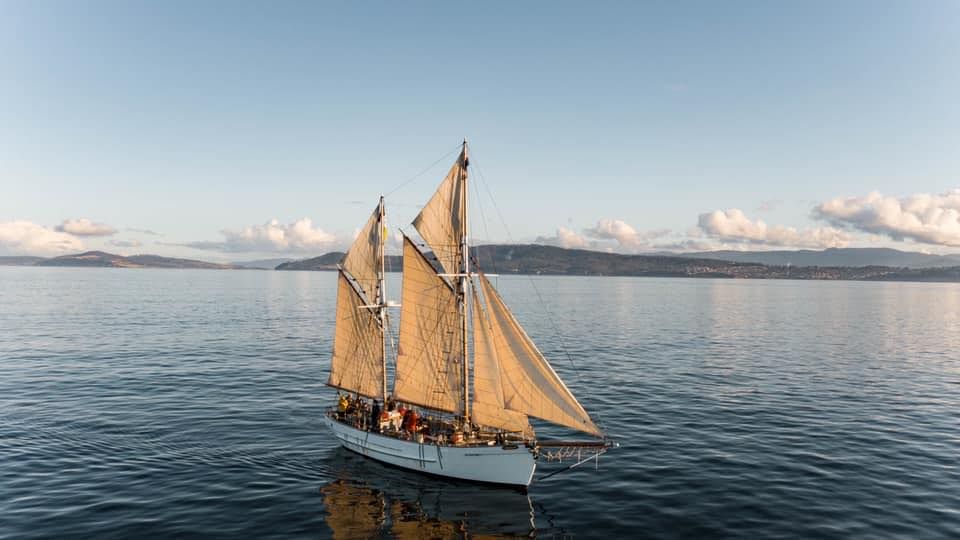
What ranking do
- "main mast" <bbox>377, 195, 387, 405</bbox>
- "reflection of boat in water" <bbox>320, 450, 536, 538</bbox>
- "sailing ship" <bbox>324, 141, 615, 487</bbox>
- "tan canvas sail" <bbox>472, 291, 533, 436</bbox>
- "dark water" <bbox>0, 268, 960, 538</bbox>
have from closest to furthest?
"reflection of boat in water" <bbox>320, 450, 536, 538</bbox>, "dark water" <bbox>0, 268, 960, 538</bbox>, "sailing ship" <bbox>324, 141, 615, 487</bbox>, "tan canvas sail" <bbox>472, 291, 533, 436</bbox>, "main mast" <bbox>377, 195, 387, 405</bbox>

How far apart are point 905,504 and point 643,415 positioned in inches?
708

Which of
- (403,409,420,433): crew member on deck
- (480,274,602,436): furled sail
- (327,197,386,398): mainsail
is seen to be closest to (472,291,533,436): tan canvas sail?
(480,274,602,436): furled sail

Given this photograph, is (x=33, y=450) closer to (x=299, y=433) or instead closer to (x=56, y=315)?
(x=299, y=433)

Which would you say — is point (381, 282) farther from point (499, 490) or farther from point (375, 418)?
point (499, 490)

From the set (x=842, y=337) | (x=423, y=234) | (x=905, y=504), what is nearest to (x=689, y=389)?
(x=905, y=504)

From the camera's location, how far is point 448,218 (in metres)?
32.9

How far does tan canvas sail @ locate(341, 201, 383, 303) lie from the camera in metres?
38.1

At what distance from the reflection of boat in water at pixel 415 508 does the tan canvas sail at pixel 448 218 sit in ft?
42.7

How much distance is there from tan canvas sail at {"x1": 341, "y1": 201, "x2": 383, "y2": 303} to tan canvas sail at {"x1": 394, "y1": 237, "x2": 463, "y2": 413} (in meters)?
4.63

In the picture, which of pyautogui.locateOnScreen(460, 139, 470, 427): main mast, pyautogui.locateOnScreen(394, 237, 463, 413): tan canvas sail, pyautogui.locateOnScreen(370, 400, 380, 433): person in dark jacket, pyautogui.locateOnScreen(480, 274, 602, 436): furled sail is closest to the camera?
pyautogui.locateOnScreen(480, 274, 602, 436): furled sail

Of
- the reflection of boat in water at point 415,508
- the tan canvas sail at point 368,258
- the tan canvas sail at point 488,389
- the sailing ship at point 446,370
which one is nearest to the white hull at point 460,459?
the sailing ship at point 446,370

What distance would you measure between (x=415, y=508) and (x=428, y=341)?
1026cm

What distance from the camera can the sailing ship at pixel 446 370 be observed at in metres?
29.3

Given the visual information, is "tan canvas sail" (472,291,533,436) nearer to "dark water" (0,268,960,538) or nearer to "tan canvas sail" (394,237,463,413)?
"tan canvas sail" (394,237,463,413)
